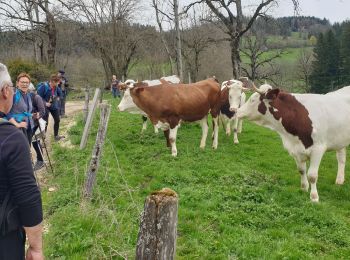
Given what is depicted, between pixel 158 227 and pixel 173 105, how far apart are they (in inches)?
333

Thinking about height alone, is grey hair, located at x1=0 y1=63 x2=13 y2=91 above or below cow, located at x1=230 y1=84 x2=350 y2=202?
above

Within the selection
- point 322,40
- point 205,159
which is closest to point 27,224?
point 205,159

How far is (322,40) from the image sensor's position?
174 ft

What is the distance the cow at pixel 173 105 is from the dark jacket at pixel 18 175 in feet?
26.0

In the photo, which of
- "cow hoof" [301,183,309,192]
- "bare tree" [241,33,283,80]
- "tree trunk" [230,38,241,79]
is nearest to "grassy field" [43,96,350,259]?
"cow hoof" [301,183,309,192]

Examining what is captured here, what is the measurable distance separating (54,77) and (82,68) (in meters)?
35.8

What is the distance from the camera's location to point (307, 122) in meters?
7.53

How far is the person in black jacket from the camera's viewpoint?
240 centimetres

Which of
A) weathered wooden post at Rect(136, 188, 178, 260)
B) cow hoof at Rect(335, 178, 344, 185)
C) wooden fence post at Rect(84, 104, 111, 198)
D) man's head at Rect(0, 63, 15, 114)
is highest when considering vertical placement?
man's head at Rect(0, 63, 15, 114)

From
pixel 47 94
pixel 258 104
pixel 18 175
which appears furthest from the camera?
pixel 47 94

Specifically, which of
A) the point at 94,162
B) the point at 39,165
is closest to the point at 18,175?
the point at 94,162

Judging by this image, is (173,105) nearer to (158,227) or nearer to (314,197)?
(314,197)

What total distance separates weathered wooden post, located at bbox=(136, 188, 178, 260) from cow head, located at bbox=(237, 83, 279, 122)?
5.70m

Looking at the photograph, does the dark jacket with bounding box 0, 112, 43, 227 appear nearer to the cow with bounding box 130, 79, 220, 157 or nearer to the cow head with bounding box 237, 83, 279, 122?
the cow head with bounding box 237, 83, 279, 122
